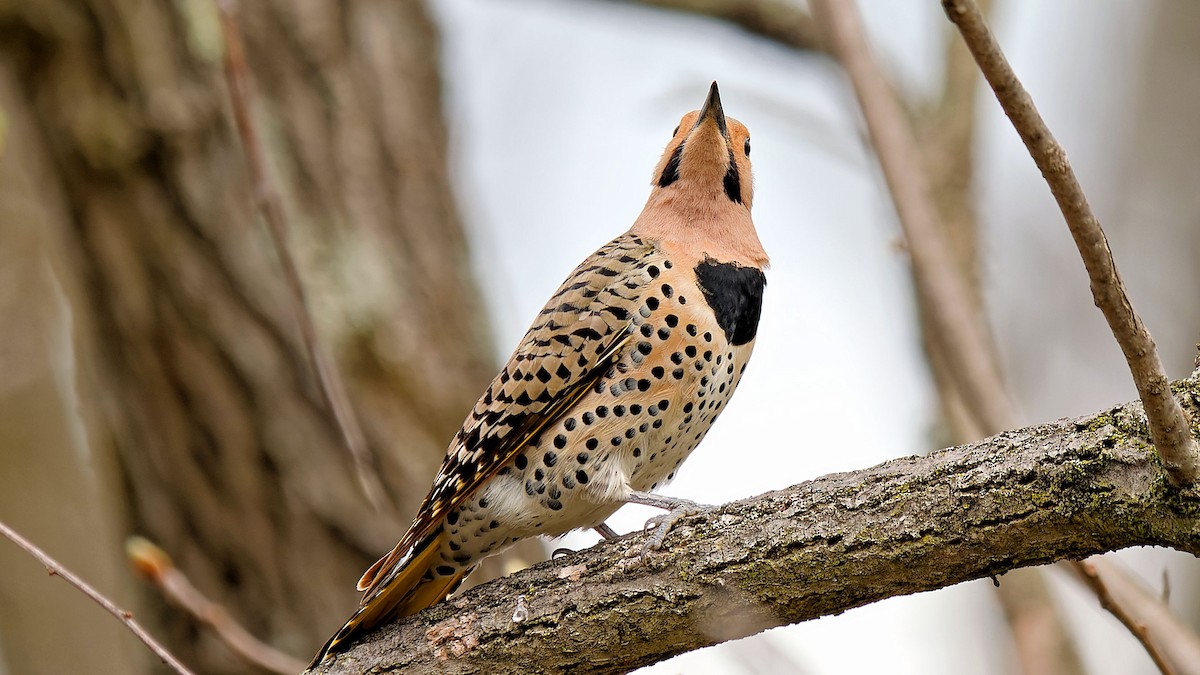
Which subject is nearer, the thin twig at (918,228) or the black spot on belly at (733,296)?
the thin twig at (918,228)

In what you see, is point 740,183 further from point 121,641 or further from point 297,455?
point 121,641

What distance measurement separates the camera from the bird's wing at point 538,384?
12.0ft

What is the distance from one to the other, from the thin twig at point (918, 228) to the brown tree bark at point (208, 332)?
2.56 metres

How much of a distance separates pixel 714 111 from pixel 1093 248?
2412 mm

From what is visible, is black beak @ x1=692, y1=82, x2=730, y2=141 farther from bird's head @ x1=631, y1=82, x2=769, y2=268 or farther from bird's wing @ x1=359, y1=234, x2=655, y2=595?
bird's wing @ x1=359, y1=234, x2=655, y2=595

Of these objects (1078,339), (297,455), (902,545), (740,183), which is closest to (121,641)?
(297,455)

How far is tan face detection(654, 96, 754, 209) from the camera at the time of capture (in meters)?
4.33

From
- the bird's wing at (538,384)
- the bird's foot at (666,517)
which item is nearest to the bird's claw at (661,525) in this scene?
the bird's foot at (666,517)

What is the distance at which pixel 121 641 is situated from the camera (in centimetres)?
584

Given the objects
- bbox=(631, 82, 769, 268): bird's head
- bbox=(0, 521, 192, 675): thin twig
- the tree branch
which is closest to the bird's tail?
the tree branch

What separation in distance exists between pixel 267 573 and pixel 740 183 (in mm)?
2667

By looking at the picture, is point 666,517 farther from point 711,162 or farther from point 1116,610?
point 711,162

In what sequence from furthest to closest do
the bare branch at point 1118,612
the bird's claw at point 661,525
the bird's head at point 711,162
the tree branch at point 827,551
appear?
1. the bird's head at point 711,162
2. the bird's claw at point 661,525
3. the bare branch at point 1118,612
4. the tree branch at point 827,551

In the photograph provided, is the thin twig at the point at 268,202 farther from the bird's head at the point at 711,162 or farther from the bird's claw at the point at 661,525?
the bird's head at the point at 711,162
